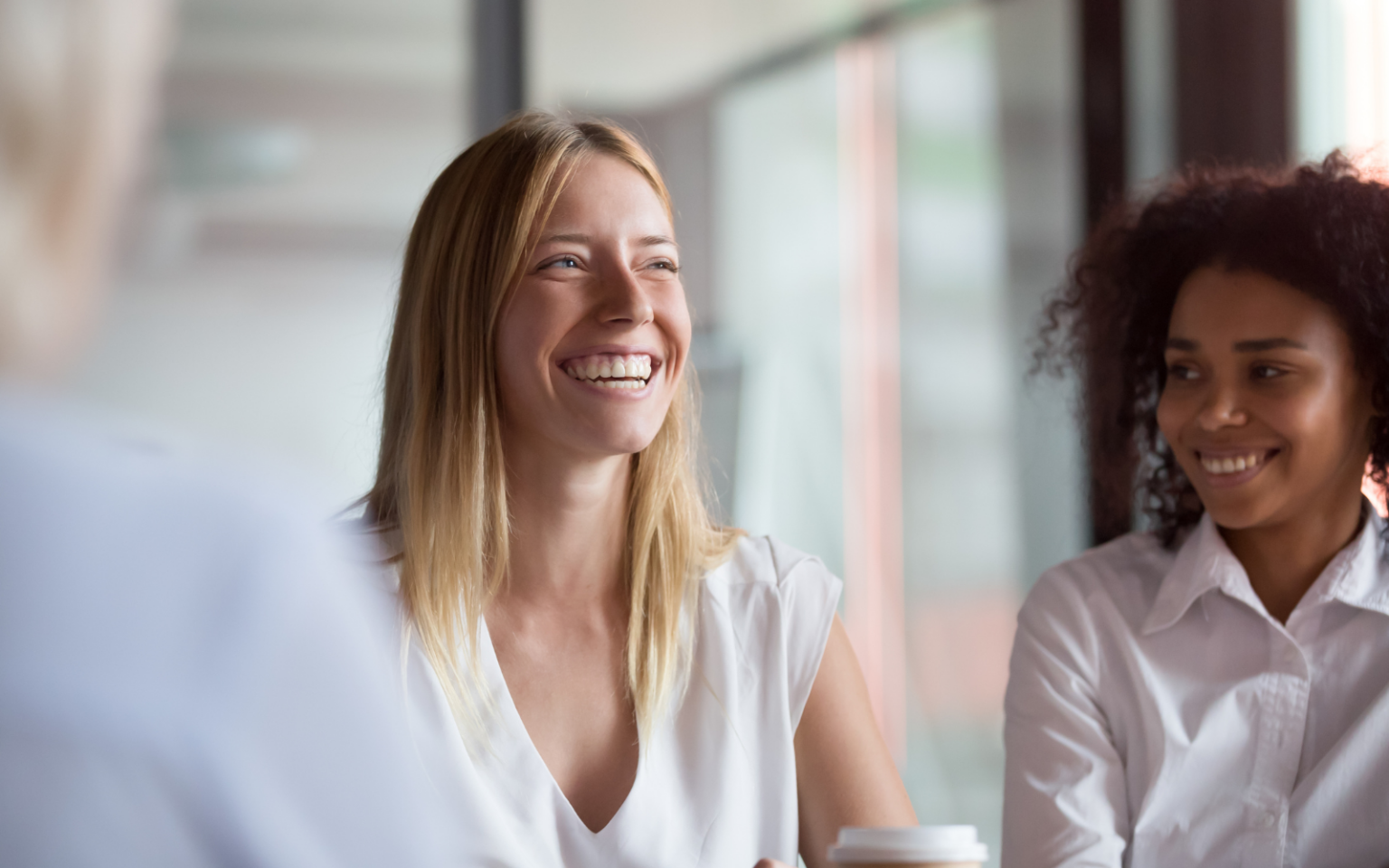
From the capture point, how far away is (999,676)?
3.26 meters

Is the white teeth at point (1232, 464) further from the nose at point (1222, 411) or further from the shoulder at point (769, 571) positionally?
the shoulder at point (769, 571)

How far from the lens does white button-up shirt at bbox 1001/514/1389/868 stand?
146cm

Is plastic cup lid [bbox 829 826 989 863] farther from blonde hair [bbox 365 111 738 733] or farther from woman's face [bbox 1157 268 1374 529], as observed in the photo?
woman's face [bbox 1157 268 1374 529]

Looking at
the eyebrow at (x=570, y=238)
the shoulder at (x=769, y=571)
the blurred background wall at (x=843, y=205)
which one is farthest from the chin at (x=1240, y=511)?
the blurred background wall at (x=843, y=205)

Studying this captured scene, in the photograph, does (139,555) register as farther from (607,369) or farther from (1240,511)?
(1240,511)

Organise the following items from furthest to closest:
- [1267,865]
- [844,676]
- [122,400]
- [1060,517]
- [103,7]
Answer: [1060,517] < [122,400] < [844,676] < [1267,865] < [103,7]

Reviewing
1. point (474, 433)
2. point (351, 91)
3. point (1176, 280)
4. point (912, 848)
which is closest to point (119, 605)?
point (912, 848)

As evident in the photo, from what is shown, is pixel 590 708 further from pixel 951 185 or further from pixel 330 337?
pixel 951 185

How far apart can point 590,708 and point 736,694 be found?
18 centimetres

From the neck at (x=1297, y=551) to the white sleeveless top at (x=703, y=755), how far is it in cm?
56

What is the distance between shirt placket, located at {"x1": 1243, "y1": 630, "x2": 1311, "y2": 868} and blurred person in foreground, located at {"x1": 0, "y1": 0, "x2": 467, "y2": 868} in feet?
4.53

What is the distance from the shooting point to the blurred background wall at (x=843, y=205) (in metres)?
2.84

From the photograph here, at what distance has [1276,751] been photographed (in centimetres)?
151

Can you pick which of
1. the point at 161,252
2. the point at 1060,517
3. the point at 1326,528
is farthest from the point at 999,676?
the point at 161,252
